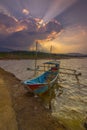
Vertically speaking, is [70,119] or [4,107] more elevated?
[4,107]

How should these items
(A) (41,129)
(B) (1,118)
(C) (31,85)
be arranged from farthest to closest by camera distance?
(C) (31,85) < (B) (1,118) < (A) (41,129)

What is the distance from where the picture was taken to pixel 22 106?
455 inches

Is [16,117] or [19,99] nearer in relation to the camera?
[16,117]

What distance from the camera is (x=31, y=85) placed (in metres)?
14.3

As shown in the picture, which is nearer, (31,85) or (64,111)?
(64,111)

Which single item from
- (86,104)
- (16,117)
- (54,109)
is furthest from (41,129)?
(86,104)

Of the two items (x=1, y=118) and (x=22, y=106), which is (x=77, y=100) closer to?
(x=22, y=106)

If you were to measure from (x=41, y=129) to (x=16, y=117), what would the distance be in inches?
90.6

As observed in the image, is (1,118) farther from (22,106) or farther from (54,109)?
(54,109)

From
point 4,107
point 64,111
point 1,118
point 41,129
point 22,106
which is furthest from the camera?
point 64,111

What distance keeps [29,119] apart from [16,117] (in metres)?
1.00

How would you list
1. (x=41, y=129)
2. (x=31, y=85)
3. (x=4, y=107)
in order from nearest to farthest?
(x=41, y=129)
(x=4, y=107)
(x=31, y=85)

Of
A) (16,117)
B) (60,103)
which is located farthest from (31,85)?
(16,117)

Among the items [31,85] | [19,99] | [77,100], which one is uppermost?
[31,85]
